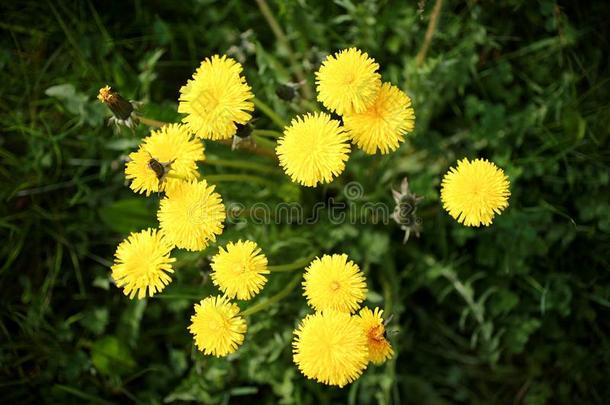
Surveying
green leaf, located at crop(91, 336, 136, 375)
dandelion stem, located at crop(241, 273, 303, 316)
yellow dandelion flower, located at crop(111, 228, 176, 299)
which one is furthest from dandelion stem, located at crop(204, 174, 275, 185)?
green leaf, located at crop(91, 336, 136, 375)

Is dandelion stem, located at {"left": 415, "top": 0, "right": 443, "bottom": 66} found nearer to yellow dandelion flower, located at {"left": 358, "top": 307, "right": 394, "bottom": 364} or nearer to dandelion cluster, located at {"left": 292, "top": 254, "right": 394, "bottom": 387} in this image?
dandelion cluster, located at {"left": 292, "top": 254, "right": 394, "bottom": 387}

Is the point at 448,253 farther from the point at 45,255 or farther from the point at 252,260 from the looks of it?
the point at 45,255

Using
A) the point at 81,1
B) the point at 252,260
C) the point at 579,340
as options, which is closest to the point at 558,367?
the point at 579,340

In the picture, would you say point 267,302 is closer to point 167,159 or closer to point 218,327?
point 218,327

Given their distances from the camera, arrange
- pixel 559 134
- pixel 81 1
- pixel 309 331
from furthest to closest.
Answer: pixel 81 1, pixel 559 134, pixel 309 331

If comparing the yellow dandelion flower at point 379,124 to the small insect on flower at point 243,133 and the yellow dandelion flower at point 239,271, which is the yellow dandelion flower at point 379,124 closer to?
the small insect on flower at point 243,133

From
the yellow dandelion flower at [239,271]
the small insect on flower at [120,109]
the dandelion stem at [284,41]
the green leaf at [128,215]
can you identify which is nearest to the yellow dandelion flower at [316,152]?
the yellow dandelion flower at [239,271]
